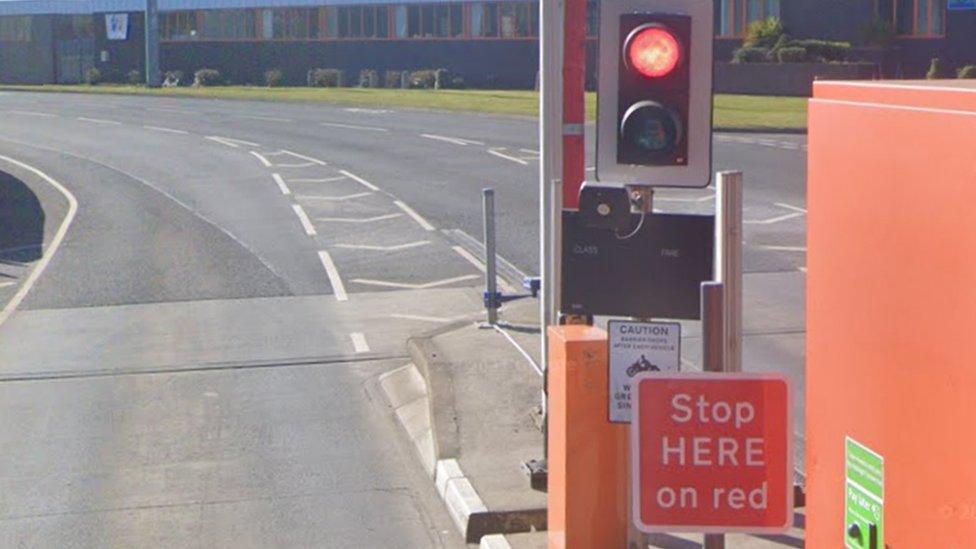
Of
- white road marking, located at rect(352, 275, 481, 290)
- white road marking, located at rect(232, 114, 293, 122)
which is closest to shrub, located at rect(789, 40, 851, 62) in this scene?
white road marking, located at rect(232, 114, 293, 122)

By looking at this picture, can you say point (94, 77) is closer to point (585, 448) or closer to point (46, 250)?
point (46, 250)

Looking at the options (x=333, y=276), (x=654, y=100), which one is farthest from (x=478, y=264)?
(x=654, y=100)

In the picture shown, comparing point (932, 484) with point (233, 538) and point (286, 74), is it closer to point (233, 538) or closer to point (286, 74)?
point (233, 538)

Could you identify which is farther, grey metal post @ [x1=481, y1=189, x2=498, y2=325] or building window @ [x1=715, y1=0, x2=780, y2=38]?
building window @ [x1=715, y1=0, x2=780, y2=38]

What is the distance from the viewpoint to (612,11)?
7336 millimetres

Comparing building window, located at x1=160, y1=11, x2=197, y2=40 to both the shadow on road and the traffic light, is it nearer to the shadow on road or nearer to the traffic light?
the shadow on road

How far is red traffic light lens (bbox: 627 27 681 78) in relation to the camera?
7328 mm

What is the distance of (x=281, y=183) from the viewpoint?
29.3 m

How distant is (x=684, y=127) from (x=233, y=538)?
144 inches

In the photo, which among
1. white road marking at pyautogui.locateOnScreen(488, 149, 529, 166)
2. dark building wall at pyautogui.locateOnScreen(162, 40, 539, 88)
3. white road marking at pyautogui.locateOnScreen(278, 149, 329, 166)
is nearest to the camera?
white road marking at pyautogui.locateOnScreen(488, 149, 529, 166)

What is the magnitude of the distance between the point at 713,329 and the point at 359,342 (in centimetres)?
1025

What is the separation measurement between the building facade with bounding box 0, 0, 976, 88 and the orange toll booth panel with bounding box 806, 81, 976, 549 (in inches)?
1940

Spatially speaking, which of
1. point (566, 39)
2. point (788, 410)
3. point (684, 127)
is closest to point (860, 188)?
point (788, 410)

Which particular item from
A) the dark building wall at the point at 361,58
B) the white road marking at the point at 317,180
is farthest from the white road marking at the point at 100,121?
the dark building wall at the point at 361,58
